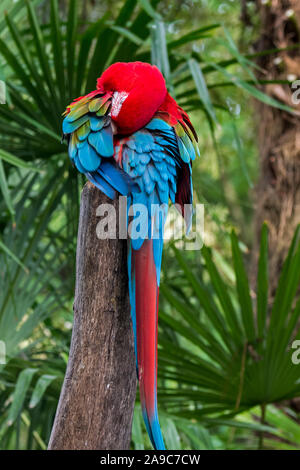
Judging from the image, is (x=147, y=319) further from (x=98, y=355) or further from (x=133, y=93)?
(x=133, y=93)

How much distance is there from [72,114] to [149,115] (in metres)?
0.14

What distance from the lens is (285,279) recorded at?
4.30 ft

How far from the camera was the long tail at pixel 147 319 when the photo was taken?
763 millimetres

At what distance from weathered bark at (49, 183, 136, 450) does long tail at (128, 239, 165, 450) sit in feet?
0.29

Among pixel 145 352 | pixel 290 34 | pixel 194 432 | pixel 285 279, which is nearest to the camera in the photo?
pixel 145 352

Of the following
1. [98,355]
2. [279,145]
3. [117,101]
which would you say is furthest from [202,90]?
[279,145]

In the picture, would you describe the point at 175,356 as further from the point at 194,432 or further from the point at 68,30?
the point at 68,30

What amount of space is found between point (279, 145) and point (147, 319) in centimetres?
157

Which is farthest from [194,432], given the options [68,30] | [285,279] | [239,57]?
[68,30]

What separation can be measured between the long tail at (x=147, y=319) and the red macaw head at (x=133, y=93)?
22cm

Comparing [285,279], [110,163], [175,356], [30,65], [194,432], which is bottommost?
[194,432]

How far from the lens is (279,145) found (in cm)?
217

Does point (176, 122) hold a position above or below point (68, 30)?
below

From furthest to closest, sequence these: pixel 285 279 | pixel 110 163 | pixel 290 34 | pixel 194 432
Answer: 1. pixel 290 34
2. pixel 194 432
3. pixel 285 279
4. pixel 110 163
